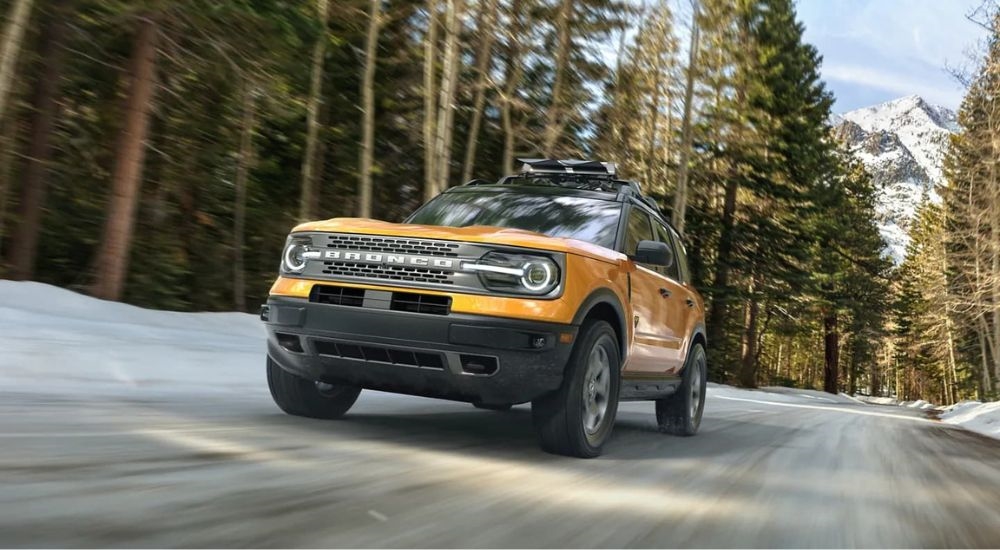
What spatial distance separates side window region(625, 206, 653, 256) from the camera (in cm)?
588

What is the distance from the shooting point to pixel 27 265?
38.6 feet

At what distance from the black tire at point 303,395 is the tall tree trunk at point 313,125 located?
9957mm

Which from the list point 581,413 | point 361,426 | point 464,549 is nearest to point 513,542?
point 464,549

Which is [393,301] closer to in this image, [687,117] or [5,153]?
[5,153]

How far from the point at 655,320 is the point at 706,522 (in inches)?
109

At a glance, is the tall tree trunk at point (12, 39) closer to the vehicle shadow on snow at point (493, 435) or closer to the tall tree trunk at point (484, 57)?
the vehicle shadow on snow at point (493, 435)

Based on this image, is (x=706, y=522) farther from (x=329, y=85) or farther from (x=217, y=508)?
(x=329, y=85)

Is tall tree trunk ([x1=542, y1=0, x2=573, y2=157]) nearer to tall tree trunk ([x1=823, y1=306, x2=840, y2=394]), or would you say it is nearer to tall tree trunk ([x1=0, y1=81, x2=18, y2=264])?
tall tree trunk ([x1=0, y1=81, x2=18, y2=264])

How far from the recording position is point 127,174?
10328 millimetres

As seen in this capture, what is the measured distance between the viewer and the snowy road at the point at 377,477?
9.30 ft

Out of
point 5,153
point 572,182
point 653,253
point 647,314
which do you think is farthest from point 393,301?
point 5,153

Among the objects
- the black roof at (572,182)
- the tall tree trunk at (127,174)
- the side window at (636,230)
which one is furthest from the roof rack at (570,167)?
the tall tree trunk at (127,174)

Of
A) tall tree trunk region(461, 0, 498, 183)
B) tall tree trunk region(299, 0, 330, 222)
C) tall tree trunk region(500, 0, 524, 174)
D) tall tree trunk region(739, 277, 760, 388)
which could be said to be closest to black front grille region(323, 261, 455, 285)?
tall tree trunk region(299, 0, 330, 222)

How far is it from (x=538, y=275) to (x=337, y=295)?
1148 mm
